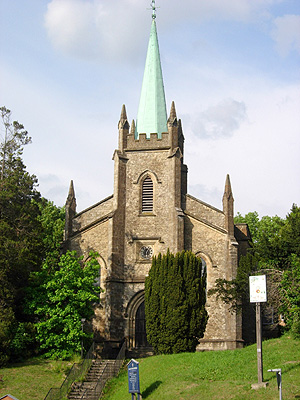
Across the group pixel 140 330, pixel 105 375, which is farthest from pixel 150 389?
pixel 140 330

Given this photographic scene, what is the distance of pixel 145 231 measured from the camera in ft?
132

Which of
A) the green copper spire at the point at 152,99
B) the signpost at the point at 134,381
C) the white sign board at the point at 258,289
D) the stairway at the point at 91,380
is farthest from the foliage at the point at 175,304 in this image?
the green copper spire at the point at 152,99

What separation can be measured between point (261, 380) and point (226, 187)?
18635 millimetres

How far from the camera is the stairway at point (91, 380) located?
29.0 meters

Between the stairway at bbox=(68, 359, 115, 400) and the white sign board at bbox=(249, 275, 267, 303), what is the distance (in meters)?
9.51

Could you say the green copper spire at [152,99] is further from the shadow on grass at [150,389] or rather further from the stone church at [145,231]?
the shadow on grass at [150,389]

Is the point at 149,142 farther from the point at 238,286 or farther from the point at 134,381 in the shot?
the point at 134,381

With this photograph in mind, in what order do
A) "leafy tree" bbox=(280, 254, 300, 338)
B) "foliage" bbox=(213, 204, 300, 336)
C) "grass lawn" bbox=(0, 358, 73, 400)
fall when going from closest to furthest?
"grass lawn" bbox=(0, 358, 73, 400), "leafy tree" bbox=(280, 254, 300, 338), "foliage" bbox=(213, 204, 300, 336)

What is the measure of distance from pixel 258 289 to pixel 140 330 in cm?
1464

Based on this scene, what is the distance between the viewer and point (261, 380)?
2381 cm

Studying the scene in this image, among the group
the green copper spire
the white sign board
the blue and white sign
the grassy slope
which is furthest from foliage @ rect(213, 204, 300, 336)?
the green copper spire

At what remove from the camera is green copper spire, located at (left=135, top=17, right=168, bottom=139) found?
43.9 meters

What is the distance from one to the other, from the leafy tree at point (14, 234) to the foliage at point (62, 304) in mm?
1099

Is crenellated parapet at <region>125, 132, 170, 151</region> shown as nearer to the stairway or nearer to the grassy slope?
the stairway
